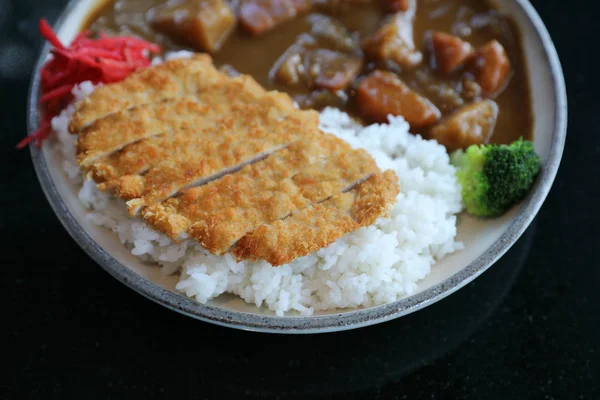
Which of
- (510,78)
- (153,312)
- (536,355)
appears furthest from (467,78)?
(153,312)

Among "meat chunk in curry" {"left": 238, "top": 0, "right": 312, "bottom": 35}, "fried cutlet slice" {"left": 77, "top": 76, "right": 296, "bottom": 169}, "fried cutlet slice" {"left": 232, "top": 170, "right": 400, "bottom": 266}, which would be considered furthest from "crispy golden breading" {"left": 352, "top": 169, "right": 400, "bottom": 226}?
"meat chunk in curry" {"left": 238, "top": 0, "right": 312, "bottom": 35}

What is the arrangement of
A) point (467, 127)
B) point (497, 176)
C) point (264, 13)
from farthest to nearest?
point (264, 13) → point (467, 127) → point (497, 176)

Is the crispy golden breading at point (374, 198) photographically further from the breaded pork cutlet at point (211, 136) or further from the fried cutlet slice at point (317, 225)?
the breaded pork cutlet at point (211, 136)

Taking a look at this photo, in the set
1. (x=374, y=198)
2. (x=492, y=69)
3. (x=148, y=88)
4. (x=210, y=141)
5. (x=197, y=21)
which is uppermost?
(x=197, y=21)

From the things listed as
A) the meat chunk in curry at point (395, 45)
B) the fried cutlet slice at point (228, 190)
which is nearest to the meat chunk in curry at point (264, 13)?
the meat chunk in curry at point (395, 45)

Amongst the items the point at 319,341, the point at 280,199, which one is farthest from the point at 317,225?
the point at 319,341

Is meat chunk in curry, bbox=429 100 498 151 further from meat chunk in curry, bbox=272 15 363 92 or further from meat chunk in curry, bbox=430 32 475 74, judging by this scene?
meat chunk in curry, bbox=272 15 363 92

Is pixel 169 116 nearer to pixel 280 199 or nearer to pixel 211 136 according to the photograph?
pixel 211 136
